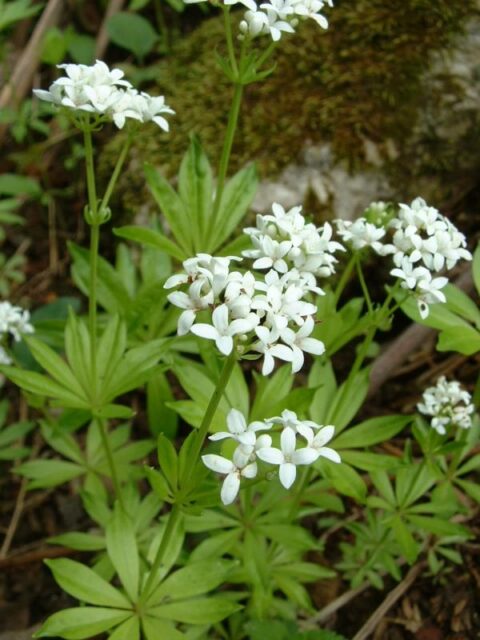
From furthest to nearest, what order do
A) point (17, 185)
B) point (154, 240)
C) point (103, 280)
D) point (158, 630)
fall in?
point (17, 185)
point (103, 280)
point (154, 240)
point (158, 630)

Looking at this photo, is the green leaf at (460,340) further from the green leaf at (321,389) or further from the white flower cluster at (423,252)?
the green leaf at (321,389)

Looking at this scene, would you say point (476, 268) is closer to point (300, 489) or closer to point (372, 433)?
point (372, 433)

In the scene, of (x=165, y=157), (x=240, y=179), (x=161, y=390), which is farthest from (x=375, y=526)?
(x=165, y=157)

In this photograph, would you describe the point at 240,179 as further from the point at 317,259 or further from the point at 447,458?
the point at 447,458

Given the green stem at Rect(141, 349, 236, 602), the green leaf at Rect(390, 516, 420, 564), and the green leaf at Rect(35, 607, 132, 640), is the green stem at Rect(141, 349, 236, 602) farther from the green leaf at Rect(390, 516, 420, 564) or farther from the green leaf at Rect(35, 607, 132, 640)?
the green leaf at Rect(390, 516, 420, 564)

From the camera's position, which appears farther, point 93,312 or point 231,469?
point 93,312

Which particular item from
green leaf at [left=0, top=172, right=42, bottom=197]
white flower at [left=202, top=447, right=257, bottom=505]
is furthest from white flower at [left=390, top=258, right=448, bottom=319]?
green leaf at [left=0, top=172, right=42, bottom=197]

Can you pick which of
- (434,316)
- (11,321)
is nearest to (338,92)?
(434,316)
